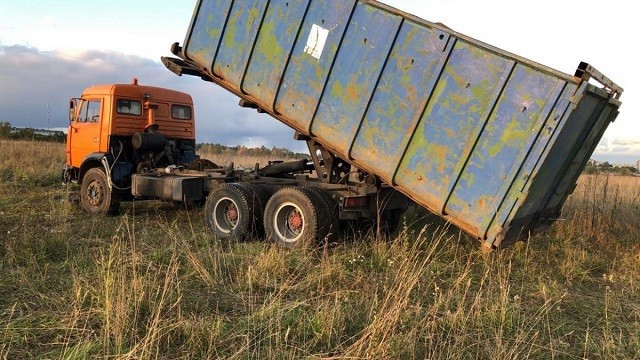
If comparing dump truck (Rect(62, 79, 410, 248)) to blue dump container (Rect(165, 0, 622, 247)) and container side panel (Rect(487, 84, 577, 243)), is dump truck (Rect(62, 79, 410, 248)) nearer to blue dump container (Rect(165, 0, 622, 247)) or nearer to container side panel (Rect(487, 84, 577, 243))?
blue dump container (Rect(165, 0, 622, 247))

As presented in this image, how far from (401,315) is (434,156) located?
2.37 m

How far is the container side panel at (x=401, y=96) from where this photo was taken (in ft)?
18.7

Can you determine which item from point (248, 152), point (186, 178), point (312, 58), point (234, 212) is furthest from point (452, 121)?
point (248, 152)

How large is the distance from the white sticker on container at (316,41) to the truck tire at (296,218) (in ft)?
6.16

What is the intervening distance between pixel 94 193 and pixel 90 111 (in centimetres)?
172

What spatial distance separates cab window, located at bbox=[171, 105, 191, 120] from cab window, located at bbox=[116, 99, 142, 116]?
73 centimetres

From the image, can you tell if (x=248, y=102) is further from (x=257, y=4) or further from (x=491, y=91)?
(x=491, y=91)

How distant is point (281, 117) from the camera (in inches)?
278

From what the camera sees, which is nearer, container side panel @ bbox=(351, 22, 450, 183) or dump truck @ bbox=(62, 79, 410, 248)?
container side panel @ bbox=(351, 22, 450, 183)

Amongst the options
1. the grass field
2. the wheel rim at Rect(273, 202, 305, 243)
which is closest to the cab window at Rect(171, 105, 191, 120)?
the grass field

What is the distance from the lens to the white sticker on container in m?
6.46

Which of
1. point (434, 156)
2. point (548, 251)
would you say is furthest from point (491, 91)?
point (548, 251)

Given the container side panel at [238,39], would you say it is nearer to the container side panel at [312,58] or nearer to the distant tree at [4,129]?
the container side panel at [312,58]

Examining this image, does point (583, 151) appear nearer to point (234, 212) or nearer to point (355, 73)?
point (355, 73)
